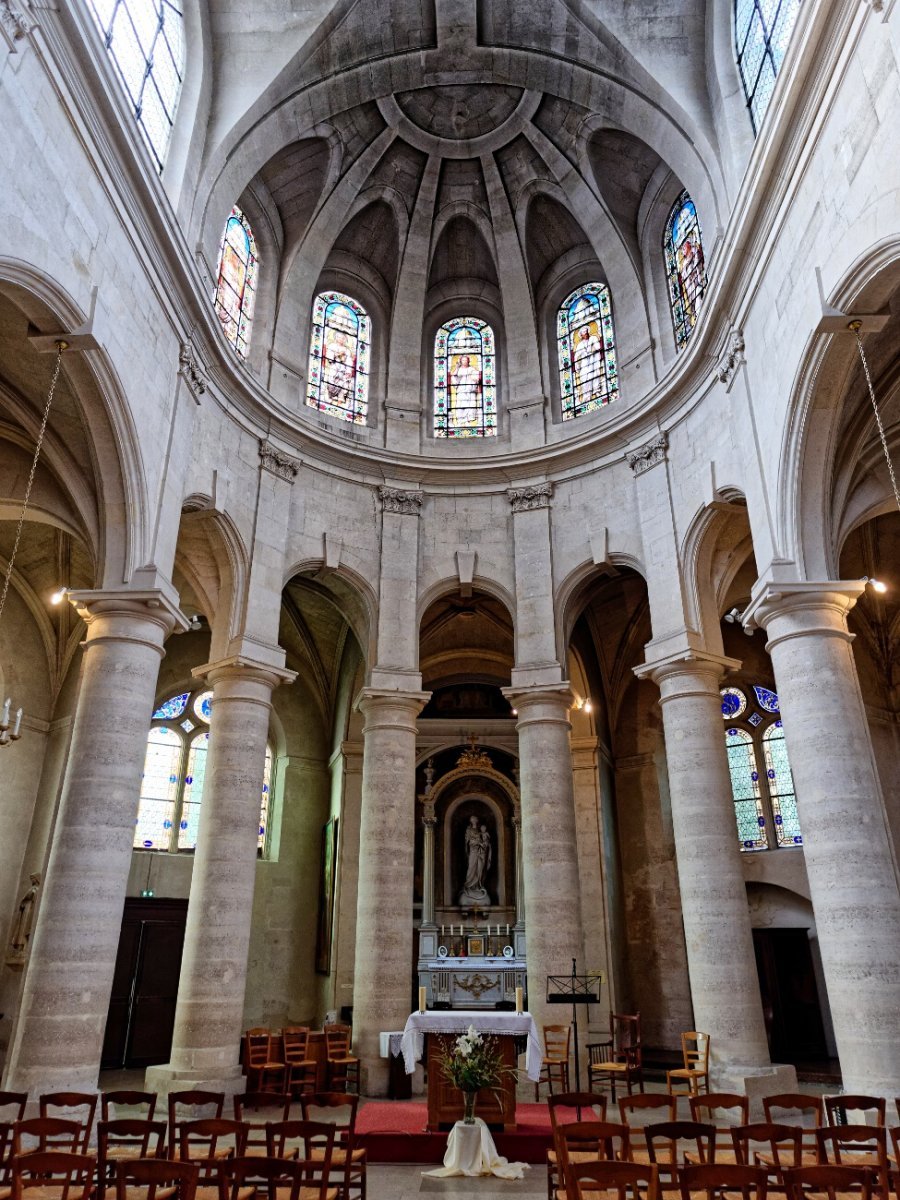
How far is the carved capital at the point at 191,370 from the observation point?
→ 13.9 m

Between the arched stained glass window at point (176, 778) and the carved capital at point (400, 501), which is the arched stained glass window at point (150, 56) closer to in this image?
the carved capital at point (400, 501)

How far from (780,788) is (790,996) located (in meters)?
4.53

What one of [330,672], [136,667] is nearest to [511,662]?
[330,672]

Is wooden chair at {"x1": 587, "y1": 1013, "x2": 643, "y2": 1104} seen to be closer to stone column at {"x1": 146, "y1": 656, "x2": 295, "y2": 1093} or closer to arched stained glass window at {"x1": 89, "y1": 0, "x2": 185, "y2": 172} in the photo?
stone column at {"x1": 146, "y1": 656, "x2": 295, "y2": 1093}

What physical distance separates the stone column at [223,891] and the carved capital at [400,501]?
14.7 ft

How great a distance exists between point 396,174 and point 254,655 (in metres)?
11.8

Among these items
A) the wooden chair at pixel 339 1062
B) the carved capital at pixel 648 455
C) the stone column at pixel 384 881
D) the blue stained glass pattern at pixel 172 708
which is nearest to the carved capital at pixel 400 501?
the stone column at pixel 384 881

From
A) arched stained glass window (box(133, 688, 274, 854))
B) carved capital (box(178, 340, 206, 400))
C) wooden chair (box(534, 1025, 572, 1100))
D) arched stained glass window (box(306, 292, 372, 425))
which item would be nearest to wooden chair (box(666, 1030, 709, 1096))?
wooden chair (box(534, 1025, 572, 1100))

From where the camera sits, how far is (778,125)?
36.4 ft

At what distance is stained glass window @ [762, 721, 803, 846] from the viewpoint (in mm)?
19844

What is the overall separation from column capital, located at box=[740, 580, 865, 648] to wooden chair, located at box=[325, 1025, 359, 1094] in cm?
929

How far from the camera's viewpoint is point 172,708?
2119cm

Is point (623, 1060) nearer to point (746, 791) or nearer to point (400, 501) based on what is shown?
point (746, 791)

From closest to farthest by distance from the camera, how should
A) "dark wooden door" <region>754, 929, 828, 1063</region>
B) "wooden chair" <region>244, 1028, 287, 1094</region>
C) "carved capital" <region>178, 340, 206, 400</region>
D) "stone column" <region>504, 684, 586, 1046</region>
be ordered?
"wooden chair" <region>244, 1028, 287, 1094</region>
"carved capital" <region>178, 340, 206, 400</region>
"stone column" <region>504, 684, 586, 1046</region>
"dark wooden door" <region>754, 929, 828, 1063</region>
